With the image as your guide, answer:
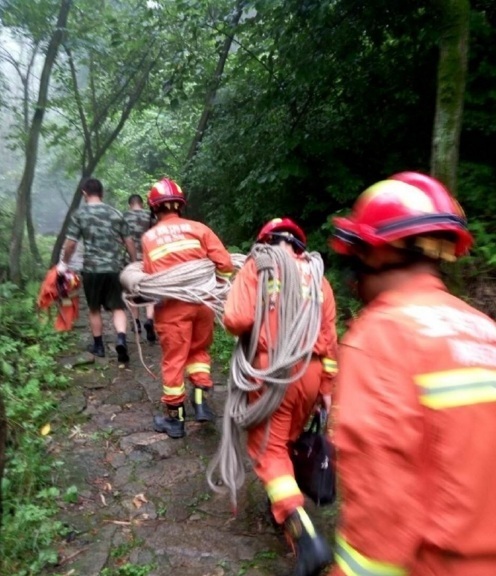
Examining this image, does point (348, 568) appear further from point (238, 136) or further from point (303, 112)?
point (238, 136)

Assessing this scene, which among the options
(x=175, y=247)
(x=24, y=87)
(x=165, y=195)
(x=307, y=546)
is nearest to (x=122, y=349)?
(x=175, y=247)

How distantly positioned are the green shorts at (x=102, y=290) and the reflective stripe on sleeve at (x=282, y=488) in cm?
358

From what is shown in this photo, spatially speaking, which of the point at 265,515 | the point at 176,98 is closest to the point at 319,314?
the point at 265,515

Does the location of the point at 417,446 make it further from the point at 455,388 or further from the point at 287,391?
the point at 287,391

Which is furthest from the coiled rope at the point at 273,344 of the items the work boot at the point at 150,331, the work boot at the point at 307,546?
the work boot at the point at 150,331

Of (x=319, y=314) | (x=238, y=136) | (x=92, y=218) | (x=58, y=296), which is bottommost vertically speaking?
(x=58, y=296)

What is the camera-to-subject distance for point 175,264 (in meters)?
4.34

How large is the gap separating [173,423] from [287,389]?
1.78 metres

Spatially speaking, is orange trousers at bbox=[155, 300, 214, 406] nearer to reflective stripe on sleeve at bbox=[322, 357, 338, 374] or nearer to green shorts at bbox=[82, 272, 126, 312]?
reflective stripe on sleeve at bbox=[322, 357, 338, 374]

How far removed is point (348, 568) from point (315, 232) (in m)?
6.39

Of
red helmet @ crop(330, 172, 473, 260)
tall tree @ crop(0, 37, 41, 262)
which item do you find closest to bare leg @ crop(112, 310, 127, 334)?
red helmet @ crop(330, 172, 473, 260)

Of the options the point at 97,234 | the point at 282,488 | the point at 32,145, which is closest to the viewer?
the point at 282,488

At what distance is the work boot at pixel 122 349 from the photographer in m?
6.02

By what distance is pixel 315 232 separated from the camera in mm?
7469
